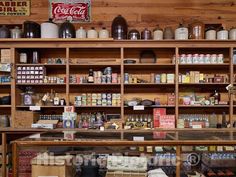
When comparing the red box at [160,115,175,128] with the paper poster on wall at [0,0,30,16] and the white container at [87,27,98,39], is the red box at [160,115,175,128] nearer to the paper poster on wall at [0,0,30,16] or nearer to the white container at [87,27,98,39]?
the white container at [87,27,98,39]

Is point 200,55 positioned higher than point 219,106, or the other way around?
point 200,55

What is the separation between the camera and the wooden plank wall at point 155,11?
15.5 feet

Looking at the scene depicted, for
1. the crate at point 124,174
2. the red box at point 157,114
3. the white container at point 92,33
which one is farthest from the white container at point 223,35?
the crate at point 124,174

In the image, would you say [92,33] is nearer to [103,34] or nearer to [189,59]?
[103,34]

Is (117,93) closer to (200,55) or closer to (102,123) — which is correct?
(102,123)

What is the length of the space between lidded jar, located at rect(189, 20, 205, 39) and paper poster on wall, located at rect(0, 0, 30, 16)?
103 inches

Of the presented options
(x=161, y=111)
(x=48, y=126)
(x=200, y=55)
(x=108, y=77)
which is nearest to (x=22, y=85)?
(x=48, y=126)

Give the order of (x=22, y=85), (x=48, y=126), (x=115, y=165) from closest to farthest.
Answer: (x=115, y=165) < (x=48, y=126) < (x=22, y=85)

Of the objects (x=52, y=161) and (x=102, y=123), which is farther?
(x=102, y=123)

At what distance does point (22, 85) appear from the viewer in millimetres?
4344

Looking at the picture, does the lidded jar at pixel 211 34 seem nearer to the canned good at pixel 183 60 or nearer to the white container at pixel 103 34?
the canned good at pixel 183 60

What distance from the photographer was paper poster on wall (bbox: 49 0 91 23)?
15.5 ft

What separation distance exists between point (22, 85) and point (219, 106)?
293 cm

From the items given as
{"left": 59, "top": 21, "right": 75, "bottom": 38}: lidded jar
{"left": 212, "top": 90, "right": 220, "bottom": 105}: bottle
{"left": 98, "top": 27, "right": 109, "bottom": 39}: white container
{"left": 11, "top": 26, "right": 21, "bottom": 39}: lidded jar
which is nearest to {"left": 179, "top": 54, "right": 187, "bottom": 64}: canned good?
{"left": 212, "top": 90, "right": 220, "bottom": 105}: bottle
